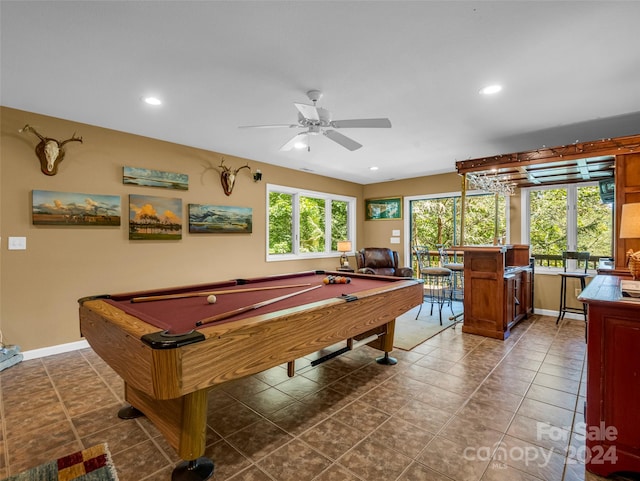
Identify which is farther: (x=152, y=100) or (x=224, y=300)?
(x=152, y=100)

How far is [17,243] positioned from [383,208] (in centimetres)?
620

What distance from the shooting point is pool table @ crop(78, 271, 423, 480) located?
1307 millimetres

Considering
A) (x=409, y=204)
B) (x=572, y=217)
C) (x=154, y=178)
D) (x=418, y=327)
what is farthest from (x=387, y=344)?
(x=409, y=204)

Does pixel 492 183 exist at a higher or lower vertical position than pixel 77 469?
higher

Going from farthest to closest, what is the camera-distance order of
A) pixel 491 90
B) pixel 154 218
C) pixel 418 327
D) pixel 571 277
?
pixel 571 277 → pixel 418 327 → pixel 154 218 → pixel 491 90

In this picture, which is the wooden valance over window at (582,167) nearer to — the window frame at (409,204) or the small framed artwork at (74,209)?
the window frame at (409,204)

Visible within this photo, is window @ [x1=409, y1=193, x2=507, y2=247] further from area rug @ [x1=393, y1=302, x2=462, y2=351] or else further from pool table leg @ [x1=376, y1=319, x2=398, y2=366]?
pool table leg @ [x1=376, y1=319, x2=398, y2=366]

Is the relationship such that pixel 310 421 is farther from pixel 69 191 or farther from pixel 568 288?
pixel 568 288

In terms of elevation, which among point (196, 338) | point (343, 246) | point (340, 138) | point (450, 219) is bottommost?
point (196, 338)

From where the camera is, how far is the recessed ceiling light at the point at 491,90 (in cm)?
271

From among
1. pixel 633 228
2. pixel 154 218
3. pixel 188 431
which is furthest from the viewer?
pixel 154 218

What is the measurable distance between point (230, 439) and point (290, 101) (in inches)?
110

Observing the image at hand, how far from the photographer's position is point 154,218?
4.08m

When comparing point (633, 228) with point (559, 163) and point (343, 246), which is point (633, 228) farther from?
point (343, 246)
